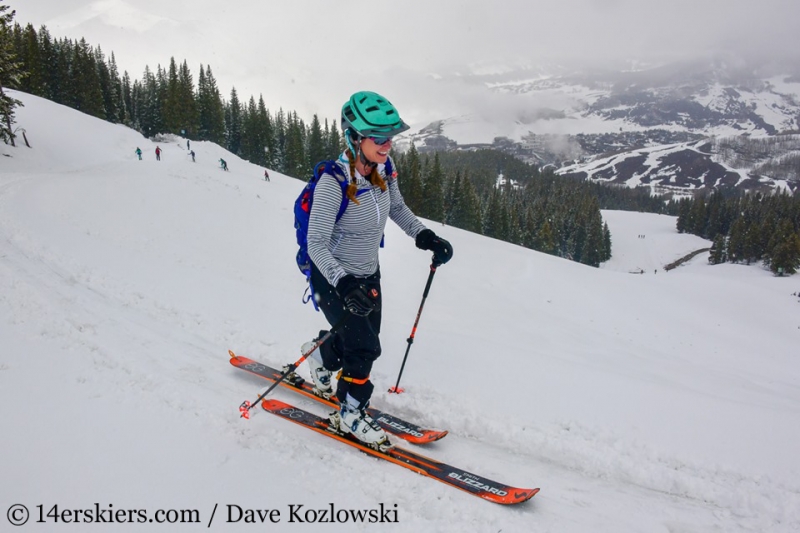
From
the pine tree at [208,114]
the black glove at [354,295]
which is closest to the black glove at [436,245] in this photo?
the black glove at [354,295]

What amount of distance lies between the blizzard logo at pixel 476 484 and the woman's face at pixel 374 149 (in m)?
2.96

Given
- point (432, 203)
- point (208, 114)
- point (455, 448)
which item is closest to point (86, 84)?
point (208, 114)

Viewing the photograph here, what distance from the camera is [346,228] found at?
394 cm

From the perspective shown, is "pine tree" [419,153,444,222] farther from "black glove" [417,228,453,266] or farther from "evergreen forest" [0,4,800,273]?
"black glove" [417,228,453,266]

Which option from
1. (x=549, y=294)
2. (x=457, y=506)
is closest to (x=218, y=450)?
(x=457, y=506)

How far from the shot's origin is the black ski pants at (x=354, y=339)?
160 inches

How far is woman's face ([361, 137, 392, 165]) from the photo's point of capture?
12.6ft

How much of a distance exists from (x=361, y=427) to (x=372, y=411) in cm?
100

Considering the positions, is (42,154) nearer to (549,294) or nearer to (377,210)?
(549,294)

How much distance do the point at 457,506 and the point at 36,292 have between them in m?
6.94

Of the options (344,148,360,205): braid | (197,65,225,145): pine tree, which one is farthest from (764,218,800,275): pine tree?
(197,65,225,145): pine tree

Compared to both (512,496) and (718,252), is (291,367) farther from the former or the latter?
(718,252)

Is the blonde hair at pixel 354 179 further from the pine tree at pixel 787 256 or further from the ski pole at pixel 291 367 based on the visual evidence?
the pine tree at pixel 787 256

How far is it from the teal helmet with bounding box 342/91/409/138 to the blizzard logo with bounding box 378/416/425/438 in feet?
10.2
